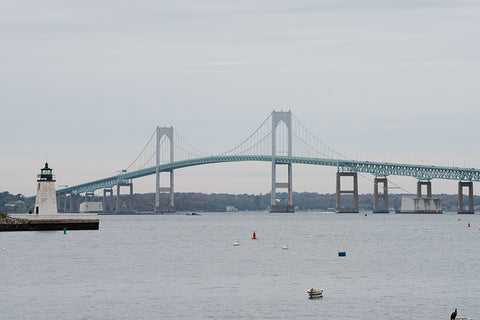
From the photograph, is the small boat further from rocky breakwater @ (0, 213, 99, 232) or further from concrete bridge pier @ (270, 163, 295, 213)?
concrete bridge pier @ (270, 163, 295, 213)

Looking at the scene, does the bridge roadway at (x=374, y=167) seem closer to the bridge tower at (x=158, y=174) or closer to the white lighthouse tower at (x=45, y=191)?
the bridge tower at (x=158, y=174)

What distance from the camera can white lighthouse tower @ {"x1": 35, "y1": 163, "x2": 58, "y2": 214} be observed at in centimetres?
5647

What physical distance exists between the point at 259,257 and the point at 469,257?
30.8ft

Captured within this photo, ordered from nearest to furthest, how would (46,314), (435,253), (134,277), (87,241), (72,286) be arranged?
1. (46,314)
2. (72,286)
3. (134,277)
4. (435,253)
5. (87,241)

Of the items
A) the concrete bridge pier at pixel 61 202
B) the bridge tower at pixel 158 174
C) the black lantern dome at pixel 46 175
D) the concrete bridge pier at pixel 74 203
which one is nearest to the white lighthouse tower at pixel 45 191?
the black lantern dome at pixel 46 175

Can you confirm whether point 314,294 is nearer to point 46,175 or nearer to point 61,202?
point 46,175

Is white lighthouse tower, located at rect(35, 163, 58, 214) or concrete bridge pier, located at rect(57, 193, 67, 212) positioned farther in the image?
concrete bridge pier, located at rect(57, 193, 67, 212)

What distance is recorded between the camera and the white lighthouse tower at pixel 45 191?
56469 millimetres

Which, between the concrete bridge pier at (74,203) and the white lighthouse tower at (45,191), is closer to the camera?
the white lighthouse tower at (45,191)

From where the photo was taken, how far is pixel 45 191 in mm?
56500

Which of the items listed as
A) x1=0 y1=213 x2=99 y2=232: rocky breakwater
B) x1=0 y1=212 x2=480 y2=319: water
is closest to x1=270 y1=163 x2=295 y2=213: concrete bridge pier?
x1=0 y1=213 x2=99 y2=232: rocky breakwater

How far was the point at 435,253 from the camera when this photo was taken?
43.3 metres

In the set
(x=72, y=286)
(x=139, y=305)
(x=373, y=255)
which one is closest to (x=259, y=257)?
(x=373, y=255)

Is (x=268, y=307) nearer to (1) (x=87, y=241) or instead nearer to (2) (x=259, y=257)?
(2) (x=259, y=257)
